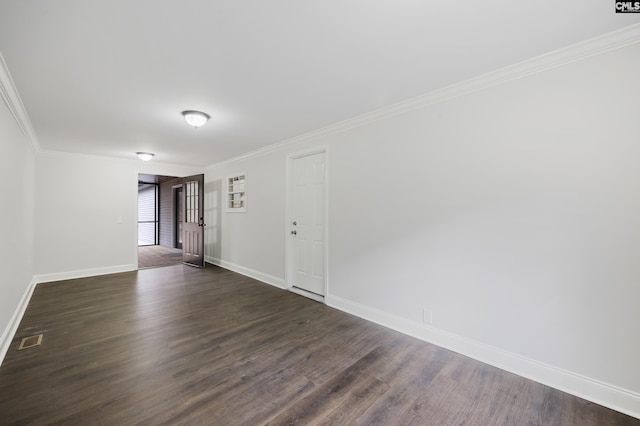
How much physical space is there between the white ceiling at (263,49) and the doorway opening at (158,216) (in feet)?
19.9

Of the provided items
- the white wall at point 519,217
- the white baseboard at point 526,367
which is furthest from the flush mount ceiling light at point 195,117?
the white baseboard at point 526,367

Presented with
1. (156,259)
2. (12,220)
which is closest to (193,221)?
(156,259)

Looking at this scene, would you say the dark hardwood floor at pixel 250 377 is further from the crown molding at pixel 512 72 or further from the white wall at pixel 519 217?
the crown molding at pixel 512 72

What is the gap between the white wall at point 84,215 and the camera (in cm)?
471

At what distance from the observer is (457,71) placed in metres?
2.18

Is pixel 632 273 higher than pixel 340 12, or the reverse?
pixel 340 12

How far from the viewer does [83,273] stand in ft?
16.6

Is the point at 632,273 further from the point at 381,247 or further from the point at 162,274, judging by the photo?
the point at 162,274

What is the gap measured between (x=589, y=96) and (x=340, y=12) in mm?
1867

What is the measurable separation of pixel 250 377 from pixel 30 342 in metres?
2.34

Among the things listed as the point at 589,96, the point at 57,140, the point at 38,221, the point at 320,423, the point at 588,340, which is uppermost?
the point at 57,140

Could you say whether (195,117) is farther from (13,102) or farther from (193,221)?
(193,221)

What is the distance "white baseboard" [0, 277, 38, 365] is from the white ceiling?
2.32 meters

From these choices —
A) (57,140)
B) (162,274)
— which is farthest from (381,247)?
(57,140)
